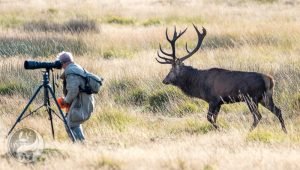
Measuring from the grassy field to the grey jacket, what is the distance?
1.23ft

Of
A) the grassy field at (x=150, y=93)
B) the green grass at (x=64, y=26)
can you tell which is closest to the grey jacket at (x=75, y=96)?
the grassy field at (x=150, y=93)

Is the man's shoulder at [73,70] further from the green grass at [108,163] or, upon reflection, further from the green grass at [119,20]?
the green grass at [119,20]

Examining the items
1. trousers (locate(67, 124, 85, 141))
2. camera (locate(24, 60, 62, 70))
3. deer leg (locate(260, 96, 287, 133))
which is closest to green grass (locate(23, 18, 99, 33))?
deer leg (locate(260, 96, 287, 133))

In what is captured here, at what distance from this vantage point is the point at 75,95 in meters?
9.95

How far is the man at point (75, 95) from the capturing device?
32.4ft

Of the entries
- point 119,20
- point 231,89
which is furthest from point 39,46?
point 231,89

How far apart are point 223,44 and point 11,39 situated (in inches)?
227

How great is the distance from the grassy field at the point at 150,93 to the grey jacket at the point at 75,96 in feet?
1.23

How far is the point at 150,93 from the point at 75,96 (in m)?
4.29

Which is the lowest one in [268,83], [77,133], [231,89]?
[77,133]

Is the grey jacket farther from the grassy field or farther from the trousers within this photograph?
the grassy field

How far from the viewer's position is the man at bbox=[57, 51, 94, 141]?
987 cm

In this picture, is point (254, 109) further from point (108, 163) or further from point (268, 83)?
point (108, 163)

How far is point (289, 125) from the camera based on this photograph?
11.4m
